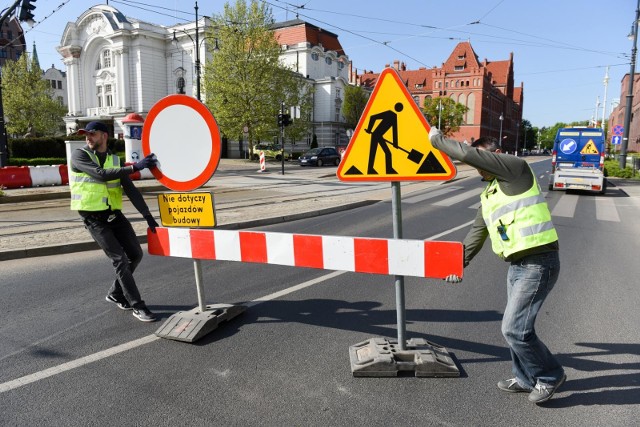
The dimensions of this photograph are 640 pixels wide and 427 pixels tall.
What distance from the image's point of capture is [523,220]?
2.74m

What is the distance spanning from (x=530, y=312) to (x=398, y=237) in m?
1.00

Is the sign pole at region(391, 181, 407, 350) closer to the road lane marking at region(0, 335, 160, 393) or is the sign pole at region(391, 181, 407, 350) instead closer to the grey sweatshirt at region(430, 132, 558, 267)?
the grey sweatshirt at region(430, 132, 558, 267)

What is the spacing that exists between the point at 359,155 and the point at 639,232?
29.6 feet

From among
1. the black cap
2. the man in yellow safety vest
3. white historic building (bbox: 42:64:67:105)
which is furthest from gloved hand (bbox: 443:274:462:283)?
white historic building (bbox: 42:64:67:105)

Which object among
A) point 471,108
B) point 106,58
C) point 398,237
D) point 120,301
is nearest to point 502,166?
point 398,237

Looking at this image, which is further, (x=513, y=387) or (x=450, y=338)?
(x=450, y=338)

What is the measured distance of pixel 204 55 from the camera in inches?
1924

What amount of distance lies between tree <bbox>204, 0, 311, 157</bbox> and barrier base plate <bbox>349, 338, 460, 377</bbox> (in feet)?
109

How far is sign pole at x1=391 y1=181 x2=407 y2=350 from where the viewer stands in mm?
3199

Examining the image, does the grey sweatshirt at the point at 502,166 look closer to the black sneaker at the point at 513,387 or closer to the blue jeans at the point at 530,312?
the blue jeans at the point at 530,312

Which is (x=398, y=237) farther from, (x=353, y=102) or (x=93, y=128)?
(x=353, y=102)

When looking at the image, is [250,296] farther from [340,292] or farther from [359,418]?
[359,418]

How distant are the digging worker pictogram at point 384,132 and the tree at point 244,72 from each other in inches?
1294

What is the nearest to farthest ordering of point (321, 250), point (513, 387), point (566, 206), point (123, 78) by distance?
point (513, 387)
point (321, 250)
point (566, 206)
point (123, 78)
